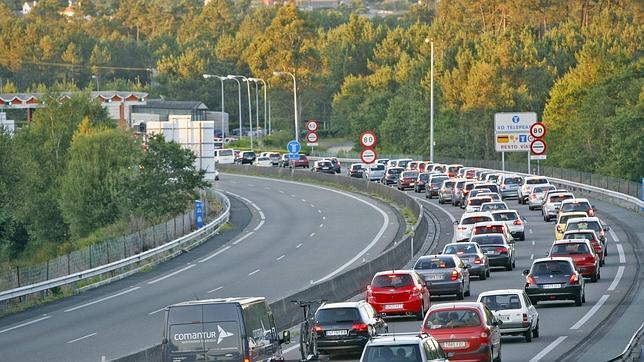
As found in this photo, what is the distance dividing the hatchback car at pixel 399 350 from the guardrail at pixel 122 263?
76.9ft

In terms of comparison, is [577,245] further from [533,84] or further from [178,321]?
[533,84]

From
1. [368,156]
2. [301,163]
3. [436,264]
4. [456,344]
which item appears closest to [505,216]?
[368,156]

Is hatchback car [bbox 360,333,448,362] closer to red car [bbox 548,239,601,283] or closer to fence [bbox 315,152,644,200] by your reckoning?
red car [bbox 548,239,601,283]

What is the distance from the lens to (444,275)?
39.6 m

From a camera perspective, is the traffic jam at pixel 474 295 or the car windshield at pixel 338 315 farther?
the car windshield at pixel 338 315

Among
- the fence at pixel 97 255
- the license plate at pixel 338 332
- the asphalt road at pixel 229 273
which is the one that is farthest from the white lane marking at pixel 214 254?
the license plate at pixel 338 332

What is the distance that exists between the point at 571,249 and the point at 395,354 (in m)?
23.1

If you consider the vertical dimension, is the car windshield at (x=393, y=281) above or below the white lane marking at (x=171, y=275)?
above

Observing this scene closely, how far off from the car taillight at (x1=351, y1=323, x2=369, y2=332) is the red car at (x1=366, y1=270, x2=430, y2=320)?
6.80 meters

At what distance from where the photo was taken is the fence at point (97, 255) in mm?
47750

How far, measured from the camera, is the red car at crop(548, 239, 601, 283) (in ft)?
142

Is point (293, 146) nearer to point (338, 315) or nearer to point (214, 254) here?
point (214, 254)

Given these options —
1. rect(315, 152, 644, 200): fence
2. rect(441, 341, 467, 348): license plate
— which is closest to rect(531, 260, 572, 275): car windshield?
rect(441, 341, 467, 348): license plate

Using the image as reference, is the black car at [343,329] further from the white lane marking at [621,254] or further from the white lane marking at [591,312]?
the white lane marking at [621,254]
